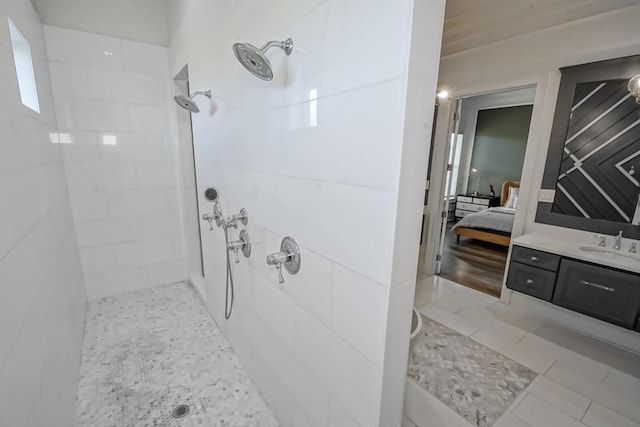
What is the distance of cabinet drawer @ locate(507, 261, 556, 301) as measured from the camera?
87.4 inches

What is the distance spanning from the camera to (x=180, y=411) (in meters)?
1.53

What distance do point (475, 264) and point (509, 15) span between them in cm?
293

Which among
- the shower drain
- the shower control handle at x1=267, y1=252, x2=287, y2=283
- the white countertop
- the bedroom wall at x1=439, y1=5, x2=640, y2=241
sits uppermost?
the bedroom wall at x1=439, y1=5, x2=640, y2=241

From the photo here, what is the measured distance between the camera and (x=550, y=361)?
6.43 feet

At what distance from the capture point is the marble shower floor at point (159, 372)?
4.92 ft

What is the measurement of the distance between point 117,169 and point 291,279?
240 cm

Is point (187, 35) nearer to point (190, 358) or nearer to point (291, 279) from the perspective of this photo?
point (291, 279)

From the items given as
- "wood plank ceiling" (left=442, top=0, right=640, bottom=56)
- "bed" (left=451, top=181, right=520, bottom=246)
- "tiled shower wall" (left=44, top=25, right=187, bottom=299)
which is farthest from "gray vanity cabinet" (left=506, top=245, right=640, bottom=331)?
"tiled shower wall" (left=44, top=25, right=187, bottom=299)

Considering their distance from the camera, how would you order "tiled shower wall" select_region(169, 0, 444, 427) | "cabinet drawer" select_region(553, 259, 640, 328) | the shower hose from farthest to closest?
"cabinet drawer" select_region(553, 259, 640, 328), the shower hose, "tiled shower wall" select_region(169, 0, 444, 427)

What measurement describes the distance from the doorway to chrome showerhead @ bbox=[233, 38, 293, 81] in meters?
2.84

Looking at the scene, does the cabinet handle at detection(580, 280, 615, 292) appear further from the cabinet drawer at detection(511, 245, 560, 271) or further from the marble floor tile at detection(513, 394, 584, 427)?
the marble floor tile at detection(513, 394, 584, 427)

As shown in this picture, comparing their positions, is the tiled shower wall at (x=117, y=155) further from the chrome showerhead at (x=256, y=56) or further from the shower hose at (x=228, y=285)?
the chrome showerhead at (x=256, y=56)

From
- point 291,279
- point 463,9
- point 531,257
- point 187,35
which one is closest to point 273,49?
point 291,279

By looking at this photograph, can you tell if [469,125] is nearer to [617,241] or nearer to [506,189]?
[506,189]
